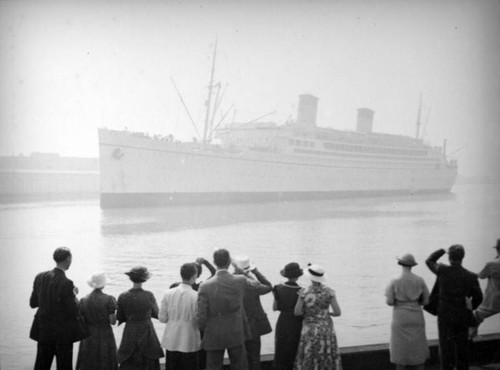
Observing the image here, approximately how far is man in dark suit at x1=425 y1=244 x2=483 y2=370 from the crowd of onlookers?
23 cm

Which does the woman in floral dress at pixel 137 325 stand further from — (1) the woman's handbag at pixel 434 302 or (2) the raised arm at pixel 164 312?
(1) the woman's handbag at pixel 434 302

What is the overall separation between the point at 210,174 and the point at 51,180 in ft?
40.3

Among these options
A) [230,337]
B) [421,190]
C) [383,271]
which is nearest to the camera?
[230,337]

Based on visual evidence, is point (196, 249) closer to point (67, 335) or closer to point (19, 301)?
point (19, 301)

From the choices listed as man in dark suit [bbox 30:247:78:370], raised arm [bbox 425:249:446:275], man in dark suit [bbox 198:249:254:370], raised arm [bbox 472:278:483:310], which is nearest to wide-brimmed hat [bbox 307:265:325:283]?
man in dark suit [bbox 198:249:254:370]

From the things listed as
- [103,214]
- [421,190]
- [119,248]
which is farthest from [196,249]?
[421,190]

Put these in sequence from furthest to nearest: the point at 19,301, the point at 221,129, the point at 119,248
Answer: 1. the point at 221,129
2. the point at 119,248
3. the point at 19,301

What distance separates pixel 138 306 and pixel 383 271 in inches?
321

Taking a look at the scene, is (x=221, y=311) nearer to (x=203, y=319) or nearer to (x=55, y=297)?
(x=203, y=319)

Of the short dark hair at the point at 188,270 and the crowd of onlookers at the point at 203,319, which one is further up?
the short dark hair at the point at 188,270

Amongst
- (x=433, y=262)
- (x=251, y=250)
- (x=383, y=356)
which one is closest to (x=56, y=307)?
(x=383, y=356)

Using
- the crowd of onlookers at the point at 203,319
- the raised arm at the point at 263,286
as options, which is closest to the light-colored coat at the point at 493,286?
the crowd of onlookers at the point at 203,319

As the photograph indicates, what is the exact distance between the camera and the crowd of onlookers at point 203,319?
2826 mm

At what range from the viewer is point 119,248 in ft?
41.0
